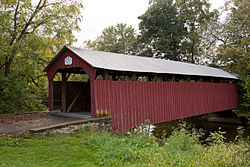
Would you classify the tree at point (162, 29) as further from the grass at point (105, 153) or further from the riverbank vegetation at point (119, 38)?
the grass at point (105, 153)

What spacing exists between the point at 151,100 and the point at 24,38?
8410 millimetres

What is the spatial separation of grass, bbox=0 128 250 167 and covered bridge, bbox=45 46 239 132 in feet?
7.94

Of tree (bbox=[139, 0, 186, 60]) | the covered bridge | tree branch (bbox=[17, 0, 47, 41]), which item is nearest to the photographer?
the covered bridge

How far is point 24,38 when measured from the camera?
13.3m

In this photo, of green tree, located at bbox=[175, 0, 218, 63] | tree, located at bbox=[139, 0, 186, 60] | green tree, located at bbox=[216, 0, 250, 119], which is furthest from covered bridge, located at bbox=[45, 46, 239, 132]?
green tree, located at bbox=[175, 0, 218, 63]

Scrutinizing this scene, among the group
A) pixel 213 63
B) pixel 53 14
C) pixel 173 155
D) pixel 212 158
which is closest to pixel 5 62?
pixel 53 14

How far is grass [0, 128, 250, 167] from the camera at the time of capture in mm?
4594

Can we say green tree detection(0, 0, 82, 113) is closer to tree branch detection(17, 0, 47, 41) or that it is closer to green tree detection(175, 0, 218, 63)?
tree branch detection(17, 0, 47, 41)

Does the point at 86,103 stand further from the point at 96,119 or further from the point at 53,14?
the point at 53,14

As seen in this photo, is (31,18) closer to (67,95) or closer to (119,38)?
(67,95)

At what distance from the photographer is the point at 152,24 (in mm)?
27047

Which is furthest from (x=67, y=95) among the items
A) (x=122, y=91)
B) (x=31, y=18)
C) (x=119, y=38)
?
(x=119, y=38)

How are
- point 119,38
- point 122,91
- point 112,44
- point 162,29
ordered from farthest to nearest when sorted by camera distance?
point 119,38 → point 112,44 → point 162,29 → point 122,91

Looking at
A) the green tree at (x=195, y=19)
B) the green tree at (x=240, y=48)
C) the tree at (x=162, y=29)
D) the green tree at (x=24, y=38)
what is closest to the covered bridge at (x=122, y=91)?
the green tree at (x=24, y=38)
